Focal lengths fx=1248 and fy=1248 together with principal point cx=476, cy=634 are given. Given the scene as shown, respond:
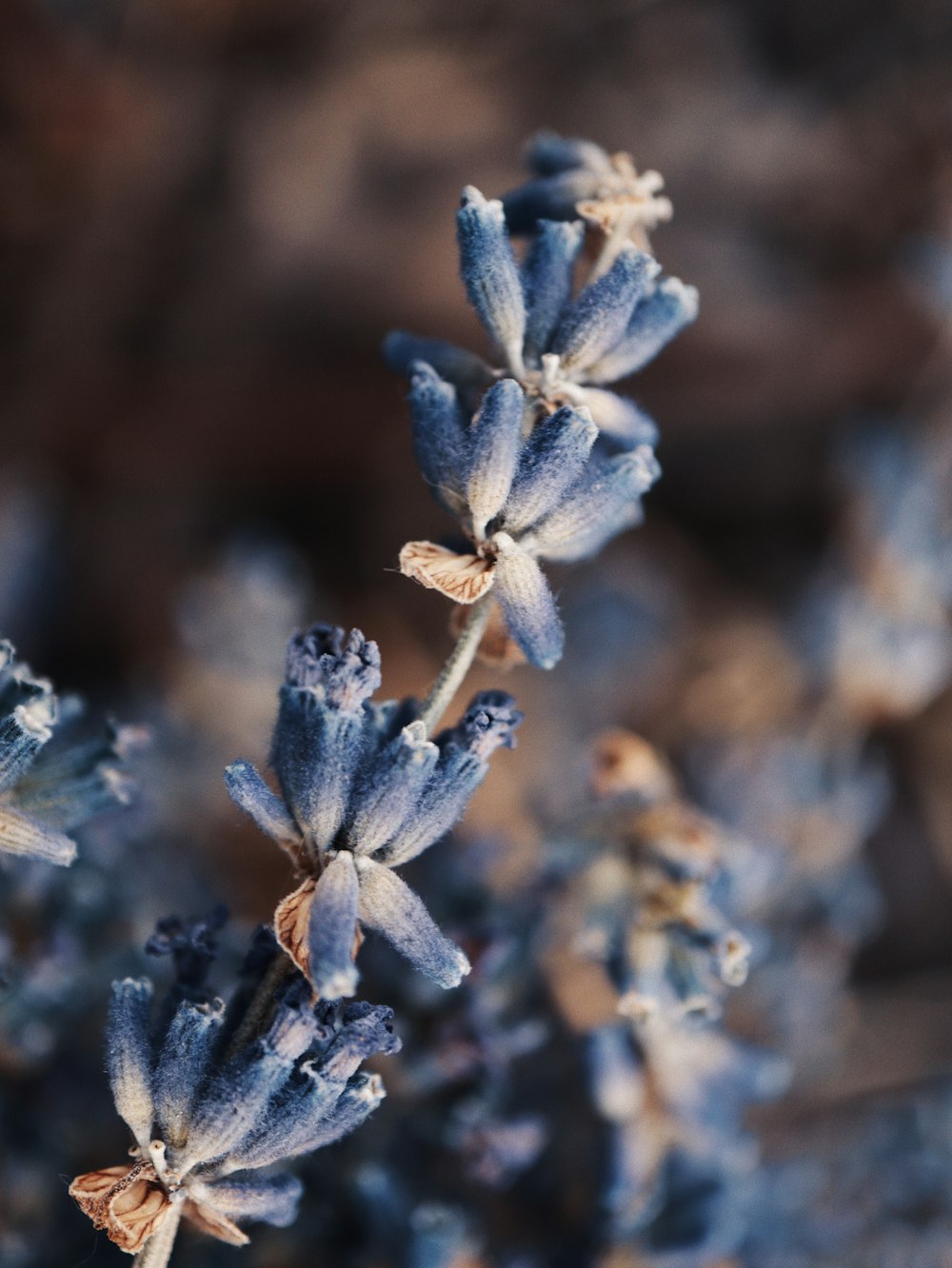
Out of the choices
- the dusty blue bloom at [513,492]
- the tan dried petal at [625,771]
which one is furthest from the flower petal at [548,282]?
the tan dried petal at [625,771]

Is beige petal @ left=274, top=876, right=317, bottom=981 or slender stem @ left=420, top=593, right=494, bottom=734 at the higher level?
slender stem @ left=420, top=593, right=494, bottom=734

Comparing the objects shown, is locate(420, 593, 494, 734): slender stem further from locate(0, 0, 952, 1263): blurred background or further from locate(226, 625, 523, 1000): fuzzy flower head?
locate(0, 0, 952, 1263): blurred background

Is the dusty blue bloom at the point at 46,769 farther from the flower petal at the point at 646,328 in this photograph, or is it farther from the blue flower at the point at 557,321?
the flower petal at the point at 646,328

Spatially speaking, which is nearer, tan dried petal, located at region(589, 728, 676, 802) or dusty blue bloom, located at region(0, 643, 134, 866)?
dusty blue bloom, located at region(0, 643, 134, 866)

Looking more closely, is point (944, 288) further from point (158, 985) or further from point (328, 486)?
point (158, 985)

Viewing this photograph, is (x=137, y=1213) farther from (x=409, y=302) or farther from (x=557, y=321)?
(x=409, y=302)

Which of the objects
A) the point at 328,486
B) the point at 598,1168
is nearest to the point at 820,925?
the point at 598,1168

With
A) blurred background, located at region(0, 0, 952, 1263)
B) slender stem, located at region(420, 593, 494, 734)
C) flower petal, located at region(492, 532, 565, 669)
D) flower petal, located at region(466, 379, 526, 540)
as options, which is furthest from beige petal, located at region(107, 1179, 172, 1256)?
blurred background, located at region(0, 0, 952, 1263)

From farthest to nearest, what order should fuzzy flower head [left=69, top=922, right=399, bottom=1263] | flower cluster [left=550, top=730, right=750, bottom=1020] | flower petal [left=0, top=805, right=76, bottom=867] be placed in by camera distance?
flower cluster [left=550, top=730, right=750, bottom=1020]
flower petal [left=0, top=805, right=76, bottom=867]
fuzzy flower head [left=69, top=922, right=399, bottom=1263]
